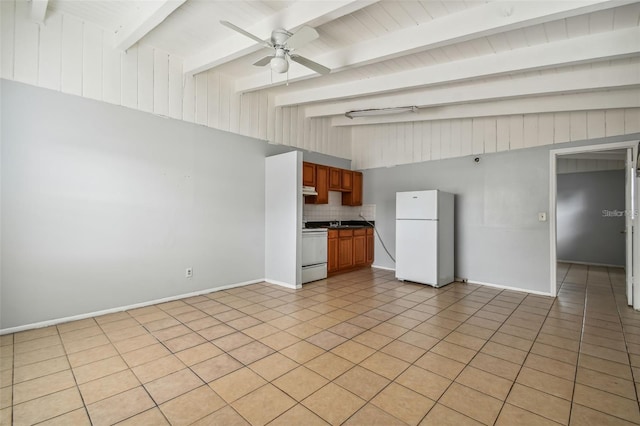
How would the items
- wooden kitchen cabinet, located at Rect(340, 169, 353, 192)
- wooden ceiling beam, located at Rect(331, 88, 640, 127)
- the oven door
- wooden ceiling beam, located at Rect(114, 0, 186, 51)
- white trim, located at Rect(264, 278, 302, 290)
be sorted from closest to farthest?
wooden ceiling beam, located at Rect(114, 0, 186, 51), wooden ceiling beam, located at Rect(331, 88, 640, 127), white trim, located at Rect(264, 278, 302, 290), the oven door, wooden kitchen cabinet, located at Rect(340, 169, 353, 192)

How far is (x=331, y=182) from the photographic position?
5.96 meters

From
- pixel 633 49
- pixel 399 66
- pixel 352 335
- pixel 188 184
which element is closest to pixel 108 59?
pixel 188 184

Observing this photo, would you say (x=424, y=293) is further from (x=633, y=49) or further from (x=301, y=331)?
(x=633, y=49)

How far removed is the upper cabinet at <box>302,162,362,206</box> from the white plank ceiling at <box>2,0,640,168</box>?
46.2 inches

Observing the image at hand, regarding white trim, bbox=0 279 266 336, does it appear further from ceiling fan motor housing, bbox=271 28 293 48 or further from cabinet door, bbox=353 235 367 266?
ceiling fan motor housing, bbox=271 28 293 48

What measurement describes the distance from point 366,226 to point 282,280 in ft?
8.40

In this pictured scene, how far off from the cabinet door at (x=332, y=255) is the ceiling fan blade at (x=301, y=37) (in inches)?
137

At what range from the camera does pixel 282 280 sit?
4781mm

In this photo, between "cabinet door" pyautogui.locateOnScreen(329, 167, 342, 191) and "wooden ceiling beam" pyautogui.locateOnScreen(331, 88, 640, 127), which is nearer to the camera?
"wooden ceiling beam" pyautogui.locateOnScreen(331, 88, 640, 127)

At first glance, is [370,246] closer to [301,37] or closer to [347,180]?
[347,180]

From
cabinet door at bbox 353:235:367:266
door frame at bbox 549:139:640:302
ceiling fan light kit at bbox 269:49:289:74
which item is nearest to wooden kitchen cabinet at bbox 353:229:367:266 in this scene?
cabinet door at bbox 353:235:367:266

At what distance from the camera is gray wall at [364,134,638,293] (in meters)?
4.46

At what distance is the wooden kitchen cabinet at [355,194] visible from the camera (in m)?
6.52

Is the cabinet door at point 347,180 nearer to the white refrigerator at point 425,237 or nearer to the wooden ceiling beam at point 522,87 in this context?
the white refrigerator at point 425,237
